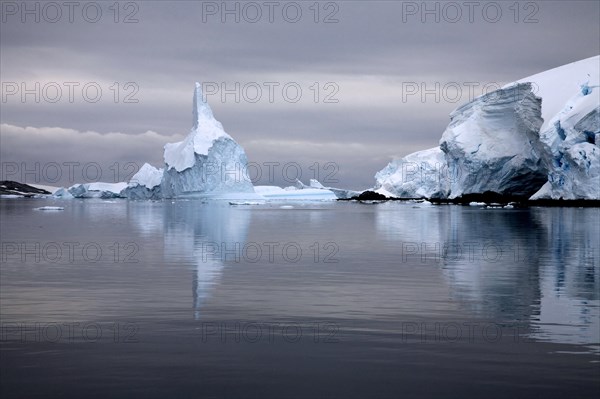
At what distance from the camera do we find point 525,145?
186 ft

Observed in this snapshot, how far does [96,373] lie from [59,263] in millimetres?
9568

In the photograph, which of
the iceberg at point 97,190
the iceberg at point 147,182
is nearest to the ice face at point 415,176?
the iceberg at point 147,182

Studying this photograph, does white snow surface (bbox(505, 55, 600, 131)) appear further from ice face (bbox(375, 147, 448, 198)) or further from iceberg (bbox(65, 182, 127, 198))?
iceberg (bbox(65, 182, 127, 198))

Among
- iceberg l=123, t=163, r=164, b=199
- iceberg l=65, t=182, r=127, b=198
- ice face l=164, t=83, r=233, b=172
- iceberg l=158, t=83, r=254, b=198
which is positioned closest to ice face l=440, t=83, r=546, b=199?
iceberg l=158, t=83, r=254, b=198

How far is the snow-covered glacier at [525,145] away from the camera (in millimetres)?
47094

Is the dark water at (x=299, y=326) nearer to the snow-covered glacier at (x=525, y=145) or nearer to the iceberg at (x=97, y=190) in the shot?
the snow-covered glacier at (x=525, y=145)

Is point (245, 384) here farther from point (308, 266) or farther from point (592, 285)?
point (308, 266)

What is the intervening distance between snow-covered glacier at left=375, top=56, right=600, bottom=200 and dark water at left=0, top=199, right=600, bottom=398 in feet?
108

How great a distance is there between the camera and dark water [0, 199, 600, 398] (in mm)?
5785

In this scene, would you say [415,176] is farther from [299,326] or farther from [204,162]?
[299,326]

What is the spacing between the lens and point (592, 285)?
1152 centimetres

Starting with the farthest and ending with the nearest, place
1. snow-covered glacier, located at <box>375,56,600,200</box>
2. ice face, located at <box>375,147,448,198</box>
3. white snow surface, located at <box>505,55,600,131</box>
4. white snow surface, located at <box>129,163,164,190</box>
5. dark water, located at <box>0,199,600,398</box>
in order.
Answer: white snow surface, located at <box>129,163,164,190</box> < ice face, located at <box>375,147,448,198</box> < white snow surface, located at <box>505,55,600,131</box> < snow-covered glacier, located at <box>375,56,600,200</box> < dark water, located at <box>0,199,600,398</box>

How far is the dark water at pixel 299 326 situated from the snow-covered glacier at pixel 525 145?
32.8 meters

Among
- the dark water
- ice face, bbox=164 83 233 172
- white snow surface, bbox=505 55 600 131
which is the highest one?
white snow surface, bbox=505 55 600 131
